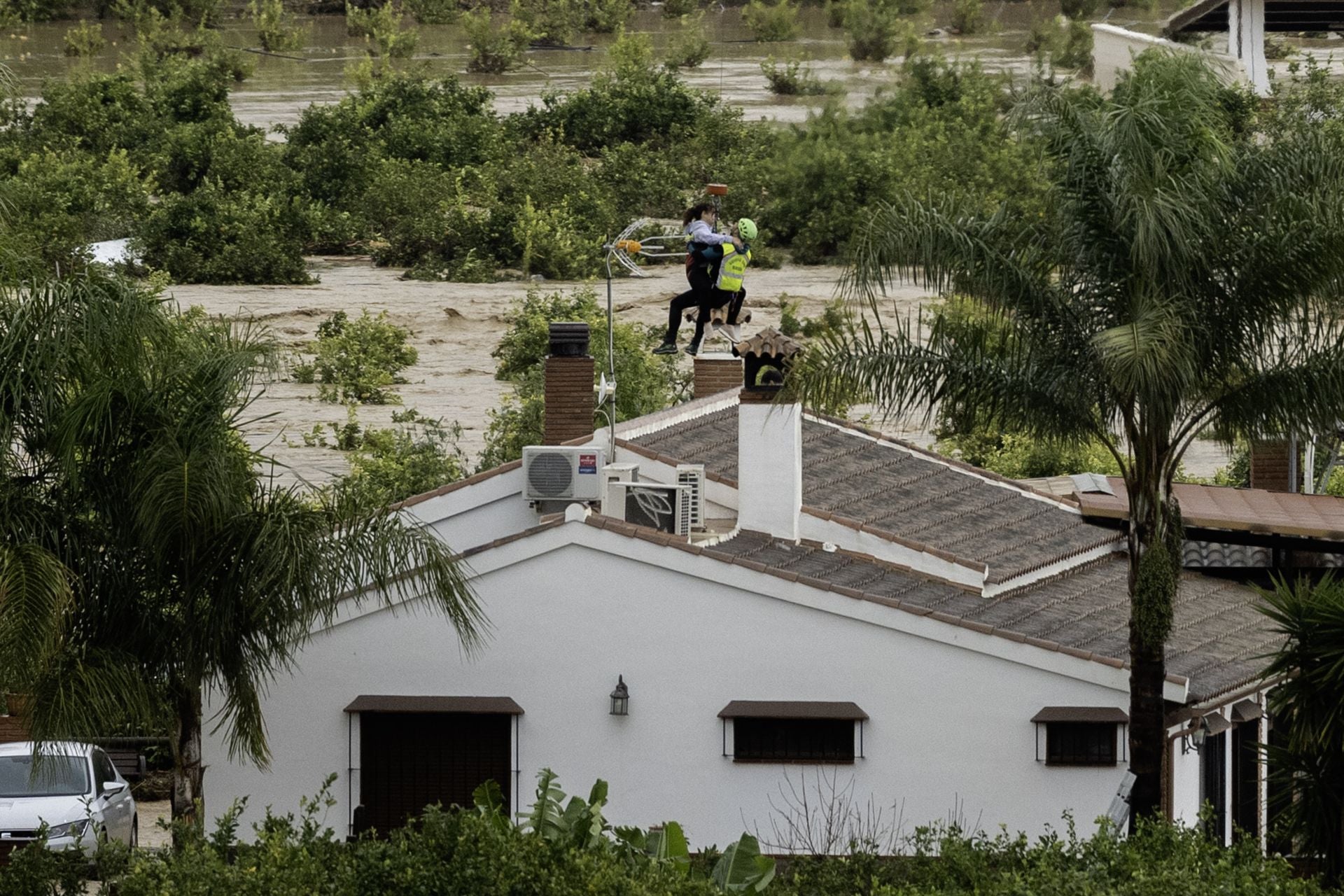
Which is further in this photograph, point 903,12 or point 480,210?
point 903,12

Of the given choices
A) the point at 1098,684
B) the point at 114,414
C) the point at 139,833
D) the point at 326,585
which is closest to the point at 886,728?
the point at 1098,684

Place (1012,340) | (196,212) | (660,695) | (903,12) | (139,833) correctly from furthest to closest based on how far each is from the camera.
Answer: (903,12) < (196,212) < (139,833) < (660,695) < (1012,340)

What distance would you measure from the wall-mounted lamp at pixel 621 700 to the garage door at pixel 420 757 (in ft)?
3.08

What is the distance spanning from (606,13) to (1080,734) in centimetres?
5212

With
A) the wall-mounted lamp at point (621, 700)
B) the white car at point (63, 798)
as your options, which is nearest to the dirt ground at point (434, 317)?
the white car at point (63, 798)

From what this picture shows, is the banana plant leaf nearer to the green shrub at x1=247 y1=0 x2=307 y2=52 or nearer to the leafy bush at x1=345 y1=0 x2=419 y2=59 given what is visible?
the leafy bush at x1=345 y1=0 x2=419 y2=59

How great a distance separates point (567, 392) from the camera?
944 inches

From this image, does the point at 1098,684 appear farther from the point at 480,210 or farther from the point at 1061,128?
the point at 480,210

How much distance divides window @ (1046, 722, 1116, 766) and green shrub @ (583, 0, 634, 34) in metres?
51.7

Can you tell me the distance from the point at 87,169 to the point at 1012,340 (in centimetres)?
3788

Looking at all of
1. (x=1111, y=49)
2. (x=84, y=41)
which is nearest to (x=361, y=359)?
(x=1111, y=49)

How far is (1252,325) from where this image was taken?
16.9m

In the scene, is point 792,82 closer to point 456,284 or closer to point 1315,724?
point 456,284

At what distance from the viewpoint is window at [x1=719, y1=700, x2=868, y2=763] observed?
18.7 meters
